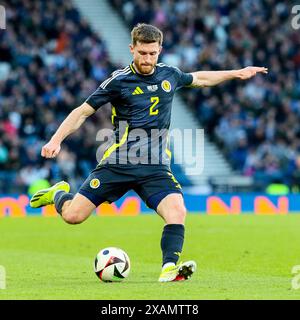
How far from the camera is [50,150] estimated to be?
9.70 m

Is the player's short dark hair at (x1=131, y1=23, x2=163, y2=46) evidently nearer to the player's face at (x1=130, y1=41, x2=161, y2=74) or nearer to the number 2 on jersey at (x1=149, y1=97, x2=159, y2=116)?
the player's face at (x1=130, y1=41, x2=161, y2=74)

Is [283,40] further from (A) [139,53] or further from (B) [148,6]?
(A) [139,53]

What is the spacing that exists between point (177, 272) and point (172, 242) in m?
0.35

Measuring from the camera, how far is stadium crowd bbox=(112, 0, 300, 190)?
94.3 ft

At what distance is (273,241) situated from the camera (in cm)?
1648

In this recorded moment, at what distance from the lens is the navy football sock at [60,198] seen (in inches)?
427

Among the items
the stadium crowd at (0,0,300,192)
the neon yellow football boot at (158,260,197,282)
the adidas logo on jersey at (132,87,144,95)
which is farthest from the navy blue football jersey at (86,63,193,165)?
the stadium crowd at (0,0,300,192)

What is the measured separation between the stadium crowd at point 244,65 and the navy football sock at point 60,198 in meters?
16.9

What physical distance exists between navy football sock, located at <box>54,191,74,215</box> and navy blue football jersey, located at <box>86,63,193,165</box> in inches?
25.5

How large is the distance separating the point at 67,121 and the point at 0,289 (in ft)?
6.25

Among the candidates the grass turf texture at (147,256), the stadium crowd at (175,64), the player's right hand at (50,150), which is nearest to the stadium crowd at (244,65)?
the stadium crowd at (175,64)

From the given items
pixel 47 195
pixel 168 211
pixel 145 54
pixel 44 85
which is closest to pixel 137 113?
pixel 145 54

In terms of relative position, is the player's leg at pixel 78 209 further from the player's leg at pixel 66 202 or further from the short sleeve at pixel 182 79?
the short sleeve at pixel 182 79
